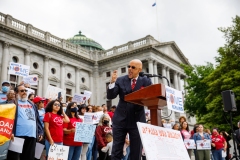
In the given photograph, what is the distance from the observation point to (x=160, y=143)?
369cm

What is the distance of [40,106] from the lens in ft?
27.4

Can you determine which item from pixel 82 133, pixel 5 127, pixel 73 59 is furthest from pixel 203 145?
pixel 73 59

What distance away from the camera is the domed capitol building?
28.5 m

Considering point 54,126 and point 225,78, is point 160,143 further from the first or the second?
point 225,78

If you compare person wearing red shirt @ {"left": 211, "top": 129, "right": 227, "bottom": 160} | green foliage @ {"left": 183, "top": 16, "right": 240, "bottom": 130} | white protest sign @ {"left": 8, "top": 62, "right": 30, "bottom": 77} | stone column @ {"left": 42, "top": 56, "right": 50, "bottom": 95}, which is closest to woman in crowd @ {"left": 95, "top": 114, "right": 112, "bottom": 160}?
person wearing red shirt @ {"left": 211, "top": 129, "right": 227, "bottom": 160}

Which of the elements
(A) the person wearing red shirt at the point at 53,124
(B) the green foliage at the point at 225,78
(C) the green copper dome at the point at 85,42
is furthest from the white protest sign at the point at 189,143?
(C) the green copper dome at the point at 85,42

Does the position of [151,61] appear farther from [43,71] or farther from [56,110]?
[56,110]

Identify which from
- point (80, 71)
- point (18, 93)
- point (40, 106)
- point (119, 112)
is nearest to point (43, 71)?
point (80, 71)

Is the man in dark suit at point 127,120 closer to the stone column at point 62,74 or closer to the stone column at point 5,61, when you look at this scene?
the stone column at point 5,61

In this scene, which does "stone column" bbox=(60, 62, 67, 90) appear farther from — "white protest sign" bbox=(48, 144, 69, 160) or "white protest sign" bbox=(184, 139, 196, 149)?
"white protest sign" bbox=(48, 144, 69, 160)

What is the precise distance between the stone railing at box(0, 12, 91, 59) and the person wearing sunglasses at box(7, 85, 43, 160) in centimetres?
2456

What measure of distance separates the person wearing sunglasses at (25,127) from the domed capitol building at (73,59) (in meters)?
22.5

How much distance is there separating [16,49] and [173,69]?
2360cm

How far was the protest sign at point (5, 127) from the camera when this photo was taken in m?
4.95
